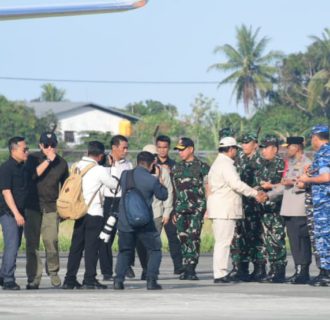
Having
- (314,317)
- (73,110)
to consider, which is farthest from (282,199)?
(73,110)

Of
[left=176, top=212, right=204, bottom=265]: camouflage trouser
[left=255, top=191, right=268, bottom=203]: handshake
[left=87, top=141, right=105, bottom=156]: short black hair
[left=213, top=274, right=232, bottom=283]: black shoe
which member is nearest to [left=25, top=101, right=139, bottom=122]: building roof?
[left=176, top=212, right=204, bottom=265]: camouflage trouser

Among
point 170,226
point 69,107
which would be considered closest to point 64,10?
point 170,226

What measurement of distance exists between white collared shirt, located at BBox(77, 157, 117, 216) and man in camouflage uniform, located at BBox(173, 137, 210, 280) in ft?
6.23

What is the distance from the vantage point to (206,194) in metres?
18.2

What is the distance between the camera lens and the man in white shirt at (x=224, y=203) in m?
17.5

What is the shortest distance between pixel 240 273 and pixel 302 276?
0.95 m

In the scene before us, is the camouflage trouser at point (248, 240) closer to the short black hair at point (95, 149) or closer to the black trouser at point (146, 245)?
the black trouser at point (146, 245)

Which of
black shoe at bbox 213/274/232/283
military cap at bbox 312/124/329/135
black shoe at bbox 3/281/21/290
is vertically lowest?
black shoe at bbox 3/281/21/290

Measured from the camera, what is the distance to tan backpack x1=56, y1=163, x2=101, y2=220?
16.4 m

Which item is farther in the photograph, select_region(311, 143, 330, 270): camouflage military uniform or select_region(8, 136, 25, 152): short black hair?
select_region(311, 143, 330, 270): camouflage military uniform

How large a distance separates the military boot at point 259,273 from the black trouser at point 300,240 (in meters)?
0.59

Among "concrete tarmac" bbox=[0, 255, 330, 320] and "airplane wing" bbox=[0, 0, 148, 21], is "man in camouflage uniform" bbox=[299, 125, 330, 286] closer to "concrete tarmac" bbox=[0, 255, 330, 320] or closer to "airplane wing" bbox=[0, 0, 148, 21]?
"concrete tarmac" bbox=[0, 255, 330, 320]

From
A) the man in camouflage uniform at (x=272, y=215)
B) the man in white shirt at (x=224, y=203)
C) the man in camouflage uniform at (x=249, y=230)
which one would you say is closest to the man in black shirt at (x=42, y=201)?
the man in white shirt at (x=224, y=203)

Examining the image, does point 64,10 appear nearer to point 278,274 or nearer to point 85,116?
point 278,274
